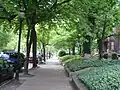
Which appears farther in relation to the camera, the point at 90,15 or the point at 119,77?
the point at 90,15

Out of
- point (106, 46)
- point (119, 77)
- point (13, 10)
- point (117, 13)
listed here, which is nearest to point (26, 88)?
point (119, 77)

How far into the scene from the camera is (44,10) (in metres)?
26.2

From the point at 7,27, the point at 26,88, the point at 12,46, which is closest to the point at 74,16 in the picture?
the point at 7,27

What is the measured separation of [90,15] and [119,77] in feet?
58.9

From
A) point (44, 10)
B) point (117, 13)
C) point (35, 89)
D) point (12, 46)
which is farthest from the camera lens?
point (12, 46)

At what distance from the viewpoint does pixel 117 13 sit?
30.0 metres

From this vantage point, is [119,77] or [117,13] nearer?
[119,77]

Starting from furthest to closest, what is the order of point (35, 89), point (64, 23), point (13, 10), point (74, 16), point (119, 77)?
point (64, 23)
point (74, 16)
point (13, 10)
point (35, 89)
point (119, 77)

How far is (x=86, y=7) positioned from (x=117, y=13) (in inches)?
152

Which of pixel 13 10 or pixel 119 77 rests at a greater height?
pixel 13 10

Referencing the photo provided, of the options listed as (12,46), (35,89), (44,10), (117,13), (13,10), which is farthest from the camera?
(12,46)

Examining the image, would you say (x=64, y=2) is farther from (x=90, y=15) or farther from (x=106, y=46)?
(x=106, y=46)

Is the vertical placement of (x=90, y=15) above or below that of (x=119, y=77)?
above

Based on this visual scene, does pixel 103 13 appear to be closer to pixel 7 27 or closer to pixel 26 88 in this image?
pixel 7 27
